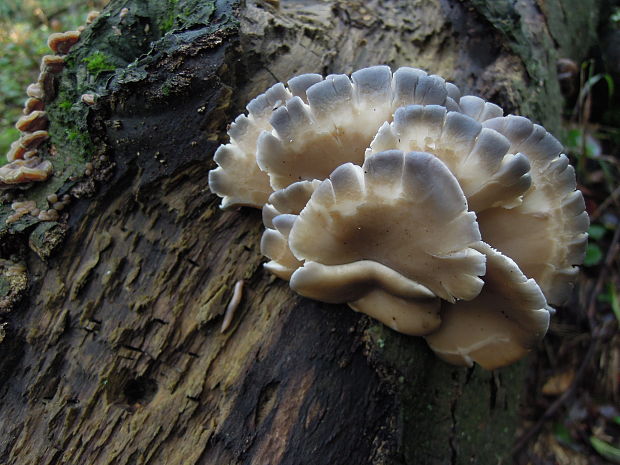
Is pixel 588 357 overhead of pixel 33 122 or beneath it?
beneath

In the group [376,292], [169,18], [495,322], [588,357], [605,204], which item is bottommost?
[588,357]

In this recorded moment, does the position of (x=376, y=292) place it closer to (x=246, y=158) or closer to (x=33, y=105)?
(x=246, y=158)

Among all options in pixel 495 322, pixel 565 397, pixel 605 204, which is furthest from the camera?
pixel 605 204

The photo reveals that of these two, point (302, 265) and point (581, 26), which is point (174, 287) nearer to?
point (302, 265)

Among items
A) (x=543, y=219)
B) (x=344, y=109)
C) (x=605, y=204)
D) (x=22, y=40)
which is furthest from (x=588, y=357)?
(x=22, y=40)

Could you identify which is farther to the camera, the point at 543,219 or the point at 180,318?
the point at 180,318

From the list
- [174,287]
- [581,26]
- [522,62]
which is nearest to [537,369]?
[522,62]

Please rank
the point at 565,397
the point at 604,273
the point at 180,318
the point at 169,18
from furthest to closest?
the point at 604,273
the point at 565,397
the point at 169,18
the point at 180,318

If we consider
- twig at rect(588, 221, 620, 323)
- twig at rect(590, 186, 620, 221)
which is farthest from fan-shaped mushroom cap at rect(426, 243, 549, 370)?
twig at rect(590, 186, 620, 221)
